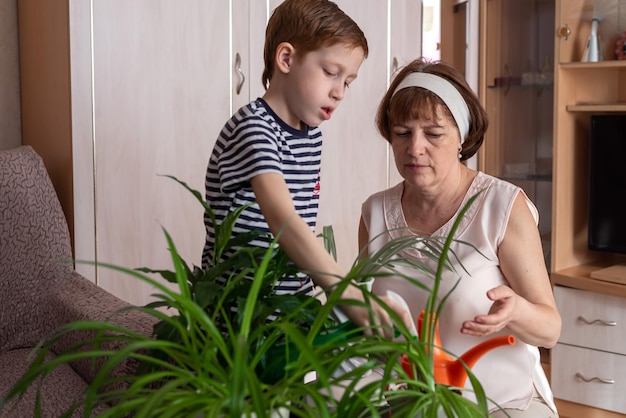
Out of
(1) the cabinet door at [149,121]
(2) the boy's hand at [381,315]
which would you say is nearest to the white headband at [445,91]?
(2) the boy's hand at [381,315]

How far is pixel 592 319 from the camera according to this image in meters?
3.20

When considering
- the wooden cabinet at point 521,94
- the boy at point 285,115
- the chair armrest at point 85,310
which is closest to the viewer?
the boy at point 285,115

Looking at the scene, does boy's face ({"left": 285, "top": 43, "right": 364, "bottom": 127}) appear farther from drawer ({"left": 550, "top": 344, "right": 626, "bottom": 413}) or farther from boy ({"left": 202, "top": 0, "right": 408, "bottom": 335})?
drawer ({"left": 550, "top": 344, "right": 626, "bottom": 413})

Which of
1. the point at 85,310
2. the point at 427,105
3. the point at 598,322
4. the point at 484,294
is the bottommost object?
the point at 598,322

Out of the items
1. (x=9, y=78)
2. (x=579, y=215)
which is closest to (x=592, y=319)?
(x=579, y=215)

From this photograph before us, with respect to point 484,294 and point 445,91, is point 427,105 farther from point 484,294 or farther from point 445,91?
point 484,294

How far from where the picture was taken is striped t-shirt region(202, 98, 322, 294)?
1.55 metres

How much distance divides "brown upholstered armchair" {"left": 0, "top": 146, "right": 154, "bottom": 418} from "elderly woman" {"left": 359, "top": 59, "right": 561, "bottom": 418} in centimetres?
80

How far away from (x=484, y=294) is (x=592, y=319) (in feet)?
5.49

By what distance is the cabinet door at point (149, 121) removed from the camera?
8.57ft

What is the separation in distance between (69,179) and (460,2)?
69.9 inches

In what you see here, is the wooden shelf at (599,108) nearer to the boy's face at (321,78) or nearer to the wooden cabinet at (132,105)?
the wooden cabinet at (132,105)

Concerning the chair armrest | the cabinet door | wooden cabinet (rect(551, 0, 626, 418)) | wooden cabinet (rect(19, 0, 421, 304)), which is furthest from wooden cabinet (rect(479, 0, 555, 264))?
the chair armrest

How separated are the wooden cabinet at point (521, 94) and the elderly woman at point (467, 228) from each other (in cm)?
172
